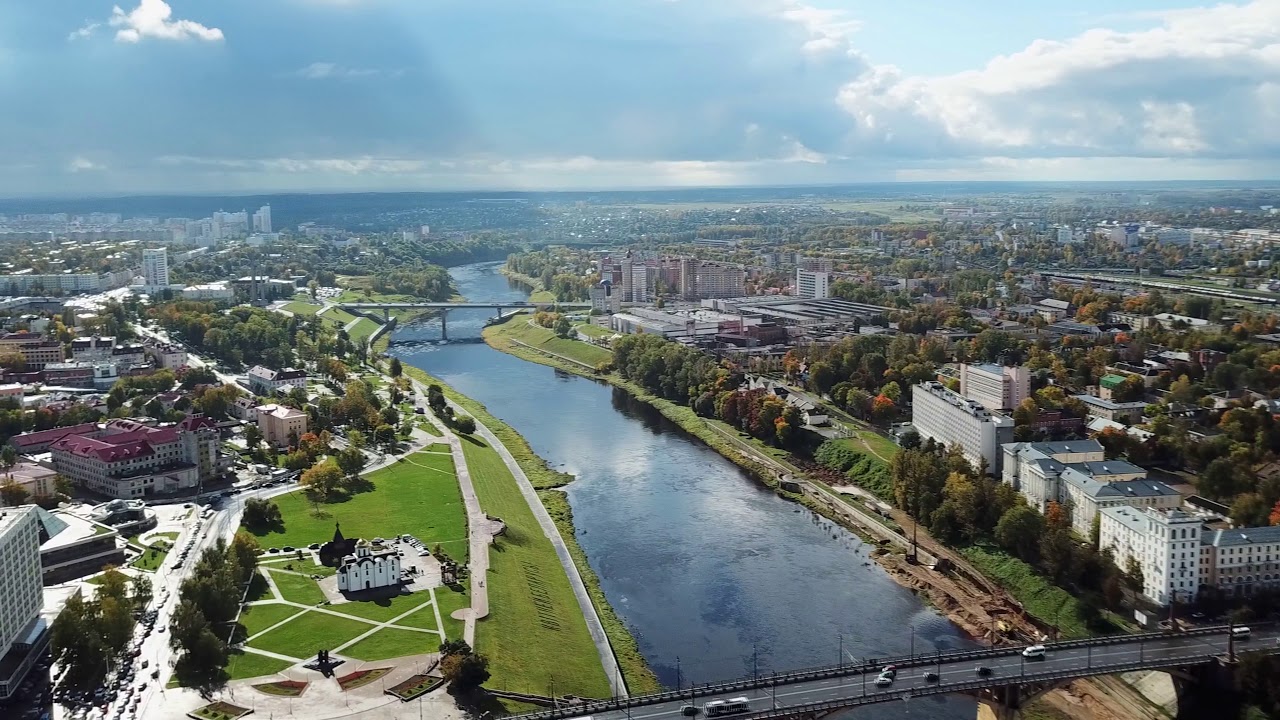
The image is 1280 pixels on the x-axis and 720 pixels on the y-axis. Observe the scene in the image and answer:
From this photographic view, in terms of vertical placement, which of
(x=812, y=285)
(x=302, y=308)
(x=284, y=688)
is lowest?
(x=284, y=688)

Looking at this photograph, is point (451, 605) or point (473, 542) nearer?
point (451, 605)

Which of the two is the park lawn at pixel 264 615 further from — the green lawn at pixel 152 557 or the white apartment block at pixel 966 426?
the white apartment block at pixel 966 426

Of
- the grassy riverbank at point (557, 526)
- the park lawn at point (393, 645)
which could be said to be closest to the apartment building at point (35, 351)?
the grassy riverbank at point (557, 526)

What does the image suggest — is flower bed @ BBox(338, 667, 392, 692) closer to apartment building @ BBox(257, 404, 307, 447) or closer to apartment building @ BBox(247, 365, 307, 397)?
apartment building @ BBox(257, 404, 307, 447)

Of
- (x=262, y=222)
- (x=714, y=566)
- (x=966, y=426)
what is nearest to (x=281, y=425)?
(x=714, y=566)

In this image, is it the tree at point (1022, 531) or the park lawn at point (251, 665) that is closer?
the park lawn at point (251, 665)

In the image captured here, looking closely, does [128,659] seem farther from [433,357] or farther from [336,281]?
[336,281]

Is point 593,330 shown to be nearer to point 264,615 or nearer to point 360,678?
point 264,615
